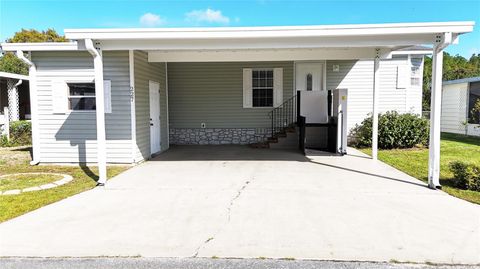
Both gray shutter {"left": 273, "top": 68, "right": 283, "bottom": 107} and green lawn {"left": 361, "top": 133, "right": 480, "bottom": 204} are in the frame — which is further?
gray shutter {"left": 273, "top": 68, "right": 283, "bottom": 107}

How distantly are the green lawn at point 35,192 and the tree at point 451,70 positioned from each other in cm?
2124

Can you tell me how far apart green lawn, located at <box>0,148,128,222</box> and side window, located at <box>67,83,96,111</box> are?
4.86 ft

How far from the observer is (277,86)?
1261 centimetres

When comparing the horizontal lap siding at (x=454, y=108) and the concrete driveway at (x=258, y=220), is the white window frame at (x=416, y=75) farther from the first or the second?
the concrete driveway at (x=258, y=220)

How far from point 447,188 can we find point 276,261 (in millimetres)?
4384

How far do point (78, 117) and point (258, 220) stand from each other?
608 centimetres

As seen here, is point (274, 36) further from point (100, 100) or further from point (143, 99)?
point (143, 99)

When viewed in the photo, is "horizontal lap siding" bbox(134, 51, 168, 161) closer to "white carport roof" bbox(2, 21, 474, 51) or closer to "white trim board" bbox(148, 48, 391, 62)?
"white trim board" bbox(148, 48, 391, 62)

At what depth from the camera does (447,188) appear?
638cm

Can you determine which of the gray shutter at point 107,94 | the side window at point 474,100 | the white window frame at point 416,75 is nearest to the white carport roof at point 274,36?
the gray shutter at point 107,94

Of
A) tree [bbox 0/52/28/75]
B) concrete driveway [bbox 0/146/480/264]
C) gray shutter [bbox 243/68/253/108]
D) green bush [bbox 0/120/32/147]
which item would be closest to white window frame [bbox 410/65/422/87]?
gray shutter [bbox 243/68/253/108]

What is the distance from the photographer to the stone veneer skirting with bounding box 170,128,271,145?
42.1 feet

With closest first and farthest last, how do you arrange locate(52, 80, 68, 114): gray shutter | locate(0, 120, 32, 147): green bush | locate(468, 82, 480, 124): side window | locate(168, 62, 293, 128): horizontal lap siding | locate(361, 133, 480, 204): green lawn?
locate(361, 133, 480, 204): green lawn → locate(52, 80, 68, 114): gray shutter → locate(168, 62, 293, 128): horizontal lap siding → locate(0, 120, 32, 147): green bush → locate(468, 82, 480, 124): side window

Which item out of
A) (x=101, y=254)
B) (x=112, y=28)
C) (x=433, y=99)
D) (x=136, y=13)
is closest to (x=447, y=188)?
(x=433, y=99)
